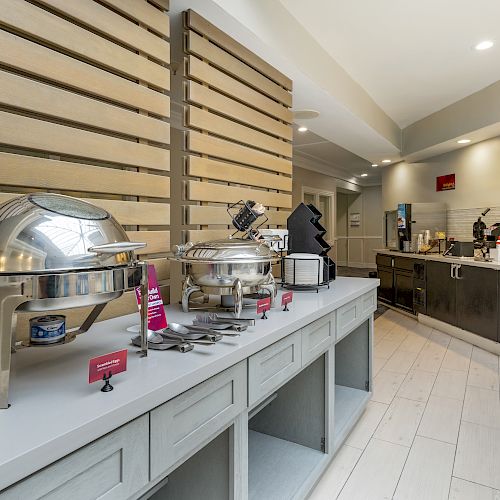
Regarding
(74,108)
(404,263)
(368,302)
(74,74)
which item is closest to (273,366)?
(74,108)

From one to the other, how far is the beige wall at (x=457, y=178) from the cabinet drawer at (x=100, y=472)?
5.71m

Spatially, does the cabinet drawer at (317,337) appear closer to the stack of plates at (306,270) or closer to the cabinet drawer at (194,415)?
the stack of plates at (306,270)

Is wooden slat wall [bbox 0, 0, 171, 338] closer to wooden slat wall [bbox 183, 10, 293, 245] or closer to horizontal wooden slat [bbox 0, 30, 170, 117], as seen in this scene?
horizontal wooden slat [bbox 0, 30, 170, 117]

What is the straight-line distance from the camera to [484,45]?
140 inches

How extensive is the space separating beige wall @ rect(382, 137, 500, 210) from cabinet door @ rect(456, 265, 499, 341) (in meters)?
1.50

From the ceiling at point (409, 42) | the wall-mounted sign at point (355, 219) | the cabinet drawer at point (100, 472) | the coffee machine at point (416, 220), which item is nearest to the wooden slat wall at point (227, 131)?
the ceiling at point (409, 42)

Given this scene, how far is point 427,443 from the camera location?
2.33 metres

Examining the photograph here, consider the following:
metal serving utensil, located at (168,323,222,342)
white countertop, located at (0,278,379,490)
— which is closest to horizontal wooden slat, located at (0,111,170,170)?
white countertop, located at (0,278,379,490)

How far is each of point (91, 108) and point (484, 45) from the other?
3709mm

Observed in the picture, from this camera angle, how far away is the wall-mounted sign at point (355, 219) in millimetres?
12508

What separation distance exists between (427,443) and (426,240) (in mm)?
4041

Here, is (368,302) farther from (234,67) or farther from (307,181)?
(307,181)

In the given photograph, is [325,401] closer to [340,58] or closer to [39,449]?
[39,449]

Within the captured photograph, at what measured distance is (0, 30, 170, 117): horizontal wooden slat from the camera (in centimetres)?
132
